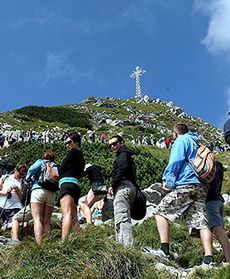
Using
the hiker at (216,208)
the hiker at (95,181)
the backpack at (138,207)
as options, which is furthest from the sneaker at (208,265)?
the hiker at (95,181)

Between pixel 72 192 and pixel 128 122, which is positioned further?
pixel 128 122

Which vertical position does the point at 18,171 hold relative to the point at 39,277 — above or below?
above

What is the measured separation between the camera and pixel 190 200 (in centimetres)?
A: 611

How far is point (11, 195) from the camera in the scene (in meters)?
8.77

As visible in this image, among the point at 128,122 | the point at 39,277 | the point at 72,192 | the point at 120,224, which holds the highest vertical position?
the point at 128,122

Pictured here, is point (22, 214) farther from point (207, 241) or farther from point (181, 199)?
point (207, 241)

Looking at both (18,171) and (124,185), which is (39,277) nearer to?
(124,185)

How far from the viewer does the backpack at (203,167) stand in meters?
6.10

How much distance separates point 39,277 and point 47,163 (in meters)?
3.03

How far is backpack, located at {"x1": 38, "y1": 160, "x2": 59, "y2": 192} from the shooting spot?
24.3 feet

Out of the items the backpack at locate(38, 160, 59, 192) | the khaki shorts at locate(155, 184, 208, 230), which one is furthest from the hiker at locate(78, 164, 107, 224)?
the khaki shorts at locate(155, 184, 208, 230)

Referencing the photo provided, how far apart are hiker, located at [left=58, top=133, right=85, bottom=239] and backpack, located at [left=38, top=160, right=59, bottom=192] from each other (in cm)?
38

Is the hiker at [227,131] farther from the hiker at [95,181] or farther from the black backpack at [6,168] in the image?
the black backpack at [6,168]

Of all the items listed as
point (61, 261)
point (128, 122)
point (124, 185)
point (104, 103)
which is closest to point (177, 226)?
point (124, 185)
